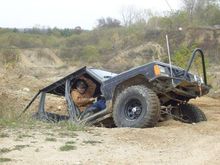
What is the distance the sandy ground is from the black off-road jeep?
503mm

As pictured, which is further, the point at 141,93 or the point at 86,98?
the point at 86,98

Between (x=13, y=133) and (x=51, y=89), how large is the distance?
9.03 ft

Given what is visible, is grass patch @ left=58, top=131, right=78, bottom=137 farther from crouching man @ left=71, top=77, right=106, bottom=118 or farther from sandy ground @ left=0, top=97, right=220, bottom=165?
crouching man @ left=71, top=77, right=106, bottom=118

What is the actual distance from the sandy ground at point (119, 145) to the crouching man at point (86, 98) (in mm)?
1210

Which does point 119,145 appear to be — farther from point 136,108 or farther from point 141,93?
point 136,108

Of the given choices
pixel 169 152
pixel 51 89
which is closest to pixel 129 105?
pixel 51 89

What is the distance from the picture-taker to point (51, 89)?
10633 mm

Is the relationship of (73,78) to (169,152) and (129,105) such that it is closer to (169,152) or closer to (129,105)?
(129,105)

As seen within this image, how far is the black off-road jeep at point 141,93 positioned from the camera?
30.1ft

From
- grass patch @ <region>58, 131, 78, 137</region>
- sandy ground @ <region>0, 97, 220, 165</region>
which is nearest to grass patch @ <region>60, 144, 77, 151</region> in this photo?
sandy ground @ <region>0, 97, 220, 165</region>

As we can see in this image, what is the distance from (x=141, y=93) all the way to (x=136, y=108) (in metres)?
0.38

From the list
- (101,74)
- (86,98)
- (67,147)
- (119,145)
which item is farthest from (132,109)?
(67,147)

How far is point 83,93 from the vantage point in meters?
10.3

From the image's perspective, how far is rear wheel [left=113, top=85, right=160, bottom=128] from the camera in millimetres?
9039
